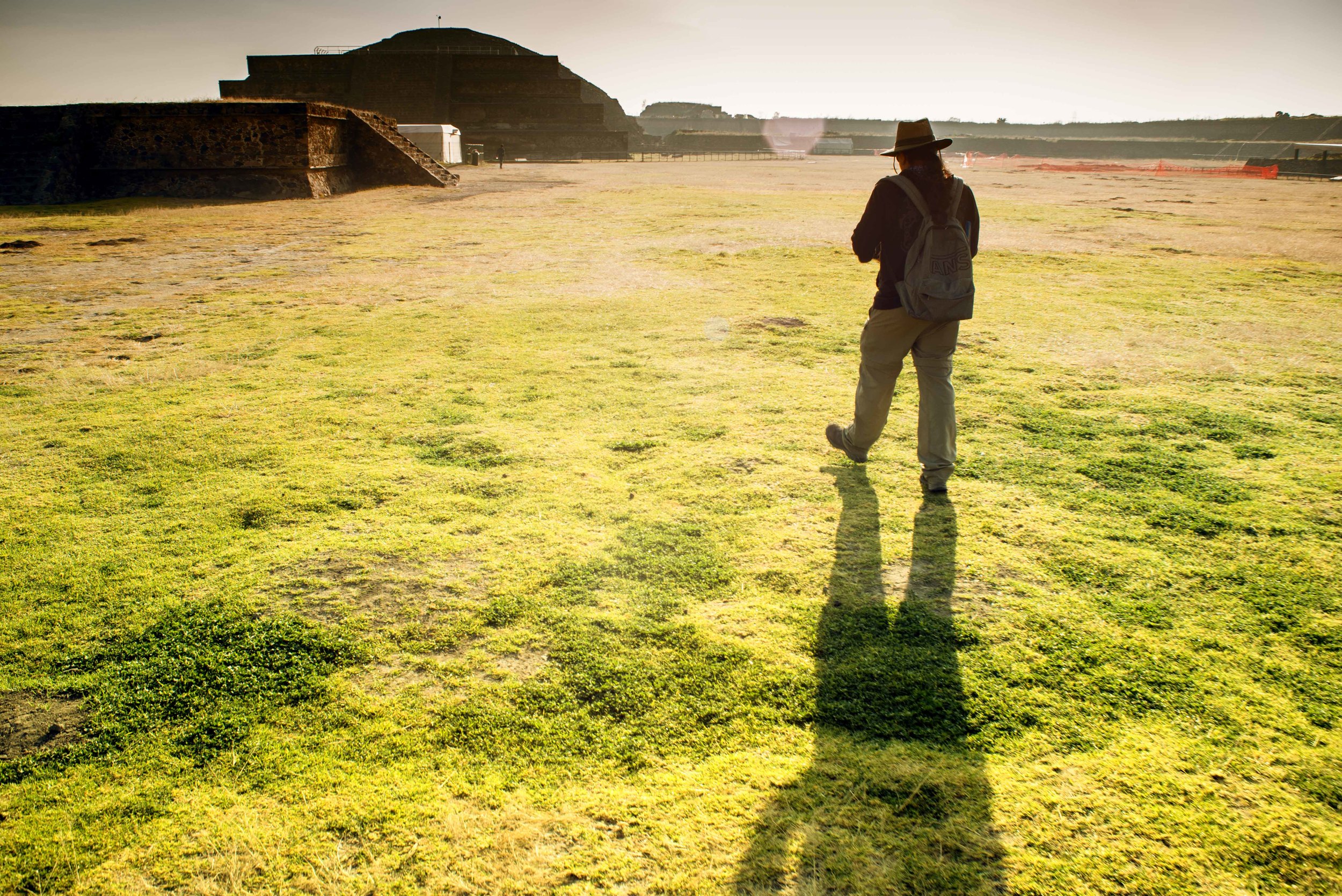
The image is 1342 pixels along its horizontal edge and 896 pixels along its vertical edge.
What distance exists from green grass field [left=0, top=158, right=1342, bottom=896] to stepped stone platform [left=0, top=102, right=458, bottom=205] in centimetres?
1318

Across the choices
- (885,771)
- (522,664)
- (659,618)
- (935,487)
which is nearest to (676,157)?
(935,487)

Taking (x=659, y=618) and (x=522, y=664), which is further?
(x=659, y=618)

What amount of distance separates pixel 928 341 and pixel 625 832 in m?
2.42

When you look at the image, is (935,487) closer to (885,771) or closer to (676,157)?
(885,771)

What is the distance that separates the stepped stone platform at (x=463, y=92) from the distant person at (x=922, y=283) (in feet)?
136

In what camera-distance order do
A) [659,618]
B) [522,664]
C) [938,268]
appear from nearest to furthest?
[522,664] < [659,618] < [938,268]

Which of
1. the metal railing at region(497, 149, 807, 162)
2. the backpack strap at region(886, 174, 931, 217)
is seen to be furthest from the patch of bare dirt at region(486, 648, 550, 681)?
the metal railing at region(497, 149, 807, 162)

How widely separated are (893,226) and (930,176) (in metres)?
0.25

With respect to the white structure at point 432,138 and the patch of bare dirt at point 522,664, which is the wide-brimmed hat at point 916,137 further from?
the white structure at point 432,138

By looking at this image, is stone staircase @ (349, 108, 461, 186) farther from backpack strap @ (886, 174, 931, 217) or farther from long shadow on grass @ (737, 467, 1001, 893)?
long shadow on grass @ (737, 467, 1001, 893)

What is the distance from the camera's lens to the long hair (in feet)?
10.1

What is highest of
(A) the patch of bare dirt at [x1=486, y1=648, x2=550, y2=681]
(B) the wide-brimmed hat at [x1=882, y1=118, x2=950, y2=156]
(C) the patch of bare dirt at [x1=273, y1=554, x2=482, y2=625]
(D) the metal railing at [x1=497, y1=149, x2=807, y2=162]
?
(D) the metal railing at [x1=497, y1=149, x2=807, y2=162]

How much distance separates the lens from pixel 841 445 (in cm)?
358

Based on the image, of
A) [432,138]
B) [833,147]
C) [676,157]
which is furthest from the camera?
[833,147]
